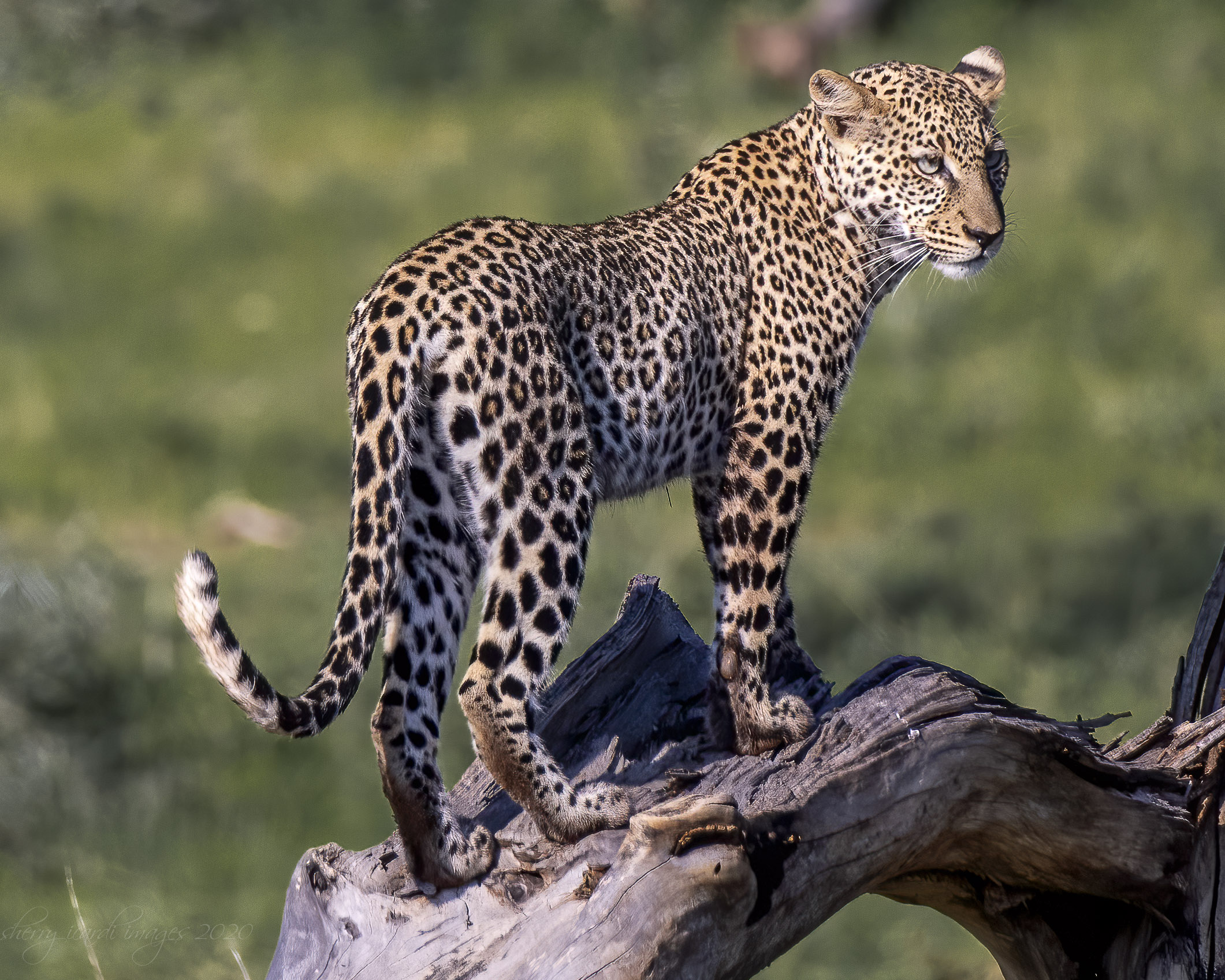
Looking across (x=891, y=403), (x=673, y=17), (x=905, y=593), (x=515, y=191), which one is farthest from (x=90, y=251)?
(x=905, y=593)

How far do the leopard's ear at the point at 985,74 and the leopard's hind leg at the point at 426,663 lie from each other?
3382mm

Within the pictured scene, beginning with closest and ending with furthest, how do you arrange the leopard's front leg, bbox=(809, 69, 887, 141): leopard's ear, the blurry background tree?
the leopard's front leg → bbox=(809, 69, 887, 141): leopard's ear → the blurry background tree

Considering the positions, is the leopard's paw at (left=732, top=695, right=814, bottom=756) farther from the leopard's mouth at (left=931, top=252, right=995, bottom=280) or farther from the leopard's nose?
the leopard's nose

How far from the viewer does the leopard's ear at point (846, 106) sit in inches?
293

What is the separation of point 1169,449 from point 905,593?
16.7 ft

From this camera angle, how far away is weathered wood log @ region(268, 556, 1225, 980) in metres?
5.86

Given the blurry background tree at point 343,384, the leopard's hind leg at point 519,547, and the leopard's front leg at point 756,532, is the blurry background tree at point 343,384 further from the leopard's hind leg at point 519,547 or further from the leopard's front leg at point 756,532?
the leopard's hind leg at point 519,547

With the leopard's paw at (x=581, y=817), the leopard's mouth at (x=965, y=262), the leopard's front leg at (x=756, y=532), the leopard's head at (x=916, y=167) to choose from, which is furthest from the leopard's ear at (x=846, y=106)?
the leopard's paw at (x=581, y=817)

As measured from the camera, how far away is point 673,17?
79.6ft

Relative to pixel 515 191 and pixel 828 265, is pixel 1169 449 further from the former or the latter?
pixel 828 265

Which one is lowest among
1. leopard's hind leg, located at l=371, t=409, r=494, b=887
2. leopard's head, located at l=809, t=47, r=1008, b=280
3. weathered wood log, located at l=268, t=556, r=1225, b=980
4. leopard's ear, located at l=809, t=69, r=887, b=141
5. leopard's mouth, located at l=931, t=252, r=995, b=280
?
weathered wood log, located at l=268, t=556, r=1225, b=980

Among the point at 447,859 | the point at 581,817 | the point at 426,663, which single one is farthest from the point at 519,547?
the point at 447,859

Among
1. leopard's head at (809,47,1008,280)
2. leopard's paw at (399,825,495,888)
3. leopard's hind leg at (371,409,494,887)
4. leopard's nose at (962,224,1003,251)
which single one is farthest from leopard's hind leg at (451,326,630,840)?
leopard's nose at (962,224,1003,251)

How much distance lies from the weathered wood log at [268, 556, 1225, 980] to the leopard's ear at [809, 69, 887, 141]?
2346 millimetres
